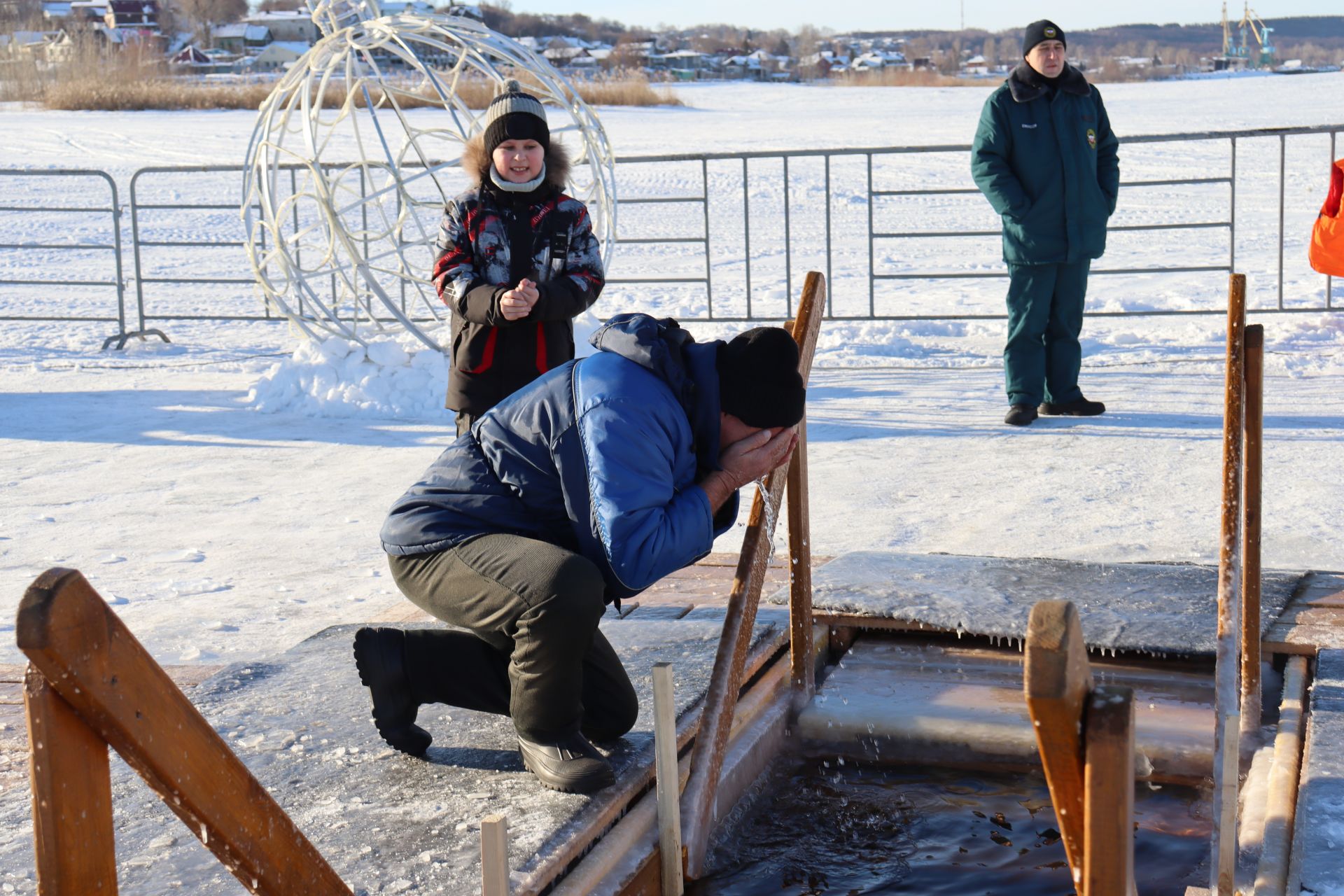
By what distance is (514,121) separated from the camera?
4.44m

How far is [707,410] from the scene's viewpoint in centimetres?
291

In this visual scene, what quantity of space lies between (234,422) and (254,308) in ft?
14.9

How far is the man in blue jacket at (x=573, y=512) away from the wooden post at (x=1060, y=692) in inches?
53.2

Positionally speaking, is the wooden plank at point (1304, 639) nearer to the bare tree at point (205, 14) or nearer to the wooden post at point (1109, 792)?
the wooden post at point (1109, 792)

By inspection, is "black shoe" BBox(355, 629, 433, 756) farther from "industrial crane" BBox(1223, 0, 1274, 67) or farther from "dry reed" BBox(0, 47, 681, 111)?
"industrial crane" BBox(1223, 0, 1274, 67)

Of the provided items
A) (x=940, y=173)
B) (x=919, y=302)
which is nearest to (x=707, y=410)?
(x=919, y=302)

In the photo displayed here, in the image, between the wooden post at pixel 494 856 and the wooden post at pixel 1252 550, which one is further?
the wooden post at pixel 1252 550

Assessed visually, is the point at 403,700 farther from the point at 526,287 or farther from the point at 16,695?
the point at 526,287

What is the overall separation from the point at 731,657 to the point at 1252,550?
1175 mm

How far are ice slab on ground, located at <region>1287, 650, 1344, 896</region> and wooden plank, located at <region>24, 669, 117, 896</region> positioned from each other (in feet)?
6.13

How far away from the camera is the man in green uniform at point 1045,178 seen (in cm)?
673

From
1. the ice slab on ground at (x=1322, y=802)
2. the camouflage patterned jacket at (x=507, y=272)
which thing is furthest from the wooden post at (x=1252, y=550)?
the camouflage patterned jacket at (x=507, y=272)

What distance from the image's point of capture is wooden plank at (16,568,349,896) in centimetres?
166

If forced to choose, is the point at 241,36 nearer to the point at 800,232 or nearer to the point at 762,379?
the point at 800,232
